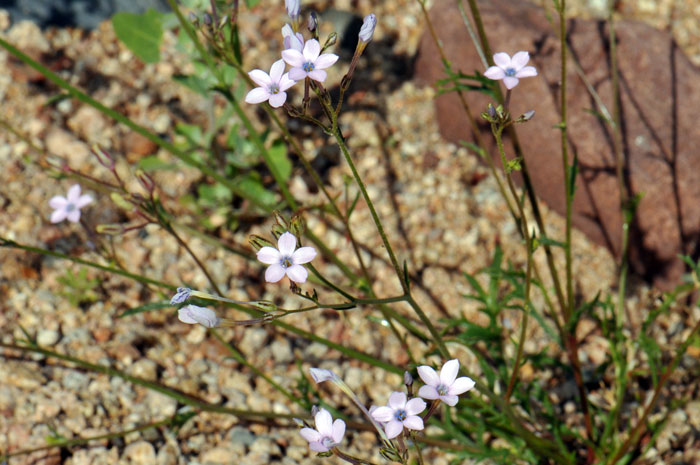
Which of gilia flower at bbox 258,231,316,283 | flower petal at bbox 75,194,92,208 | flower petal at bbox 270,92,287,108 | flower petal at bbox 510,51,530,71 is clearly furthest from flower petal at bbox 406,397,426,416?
flower petal at bbox 75,194,92,208

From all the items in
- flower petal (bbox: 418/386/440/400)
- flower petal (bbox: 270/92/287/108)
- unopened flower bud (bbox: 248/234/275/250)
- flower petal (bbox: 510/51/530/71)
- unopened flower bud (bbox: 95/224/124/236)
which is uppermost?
unopened flower bud (bbox: 95/224/124/236)

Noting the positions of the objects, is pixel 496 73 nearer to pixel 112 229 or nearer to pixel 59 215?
pixel 112 229

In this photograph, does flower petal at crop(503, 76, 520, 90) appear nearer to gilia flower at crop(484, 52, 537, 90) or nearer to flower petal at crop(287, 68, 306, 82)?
gilia flower at crop(484, 52, 537, 90)

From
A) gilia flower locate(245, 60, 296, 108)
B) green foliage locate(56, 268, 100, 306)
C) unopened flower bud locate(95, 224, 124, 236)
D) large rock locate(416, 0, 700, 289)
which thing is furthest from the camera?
large rock locate(416, 0, 700, 289)

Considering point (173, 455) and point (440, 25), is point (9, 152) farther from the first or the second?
point (440, 25)

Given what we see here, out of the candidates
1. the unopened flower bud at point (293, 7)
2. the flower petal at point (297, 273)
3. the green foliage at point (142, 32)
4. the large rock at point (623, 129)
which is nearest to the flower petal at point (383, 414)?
→ the flower petal at point (297, 273)

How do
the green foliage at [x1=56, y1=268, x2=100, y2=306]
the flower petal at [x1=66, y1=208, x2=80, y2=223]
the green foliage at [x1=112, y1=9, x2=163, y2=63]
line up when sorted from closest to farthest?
the flower petal at [x1=66, y1=208, x2=80, y2=223], the green foliage at [x1=56, y1=268, x2=100, y2=306], the green foliage at [x1=112, y1=9, x2=163, y2=63]

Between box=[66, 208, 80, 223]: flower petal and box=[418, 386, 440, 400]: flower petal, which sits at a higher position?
box=[66, 208, 80, 223]: flower petal
